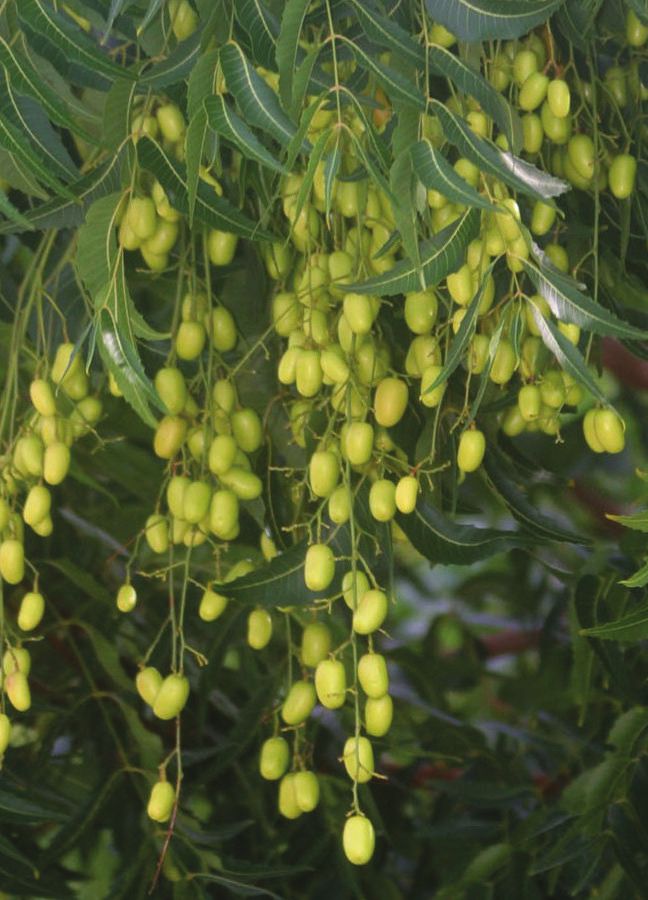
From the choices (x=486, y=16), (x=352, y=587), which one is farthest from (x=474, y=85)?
(x=352, y=587)

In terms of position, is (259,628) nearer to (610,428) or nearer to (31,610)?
(31,610)

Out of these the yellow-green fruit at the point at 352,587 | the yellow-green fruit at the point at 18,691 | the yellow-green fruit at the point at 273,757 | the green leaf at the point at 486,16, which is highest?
the green leaf at the point at 486,16

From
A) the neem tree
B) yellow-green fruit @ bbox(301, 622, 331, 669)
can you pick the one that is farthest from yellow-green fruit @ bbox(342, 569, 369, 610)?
yellow-green fruit @ bbox(301, 622, 331, 669)

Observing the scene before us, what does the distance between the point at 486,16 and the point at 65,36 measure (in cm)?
21

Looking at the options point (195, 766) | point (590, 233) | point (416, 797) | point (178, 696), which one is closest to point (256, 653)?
point (195, 766)

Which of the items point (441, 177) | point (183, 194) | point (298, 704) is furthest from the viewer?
point (298, 704)

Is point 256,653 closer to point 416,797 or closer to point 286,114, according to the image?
point 416,797

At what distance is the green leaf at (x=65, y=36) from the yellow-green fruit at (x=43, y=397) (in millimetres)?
209

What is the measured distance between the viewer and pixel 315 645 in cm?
95

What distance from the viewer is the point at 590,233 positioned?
3.13ft

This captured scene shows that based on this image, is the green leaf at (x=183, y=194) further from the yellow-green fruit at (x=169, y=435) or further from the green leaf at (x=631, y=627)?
the green leaf at (x=631, y=627)

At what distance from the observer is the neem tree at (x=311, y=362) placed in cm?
74

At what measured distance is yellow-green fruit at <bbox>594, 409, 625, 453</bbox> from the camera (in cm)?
86

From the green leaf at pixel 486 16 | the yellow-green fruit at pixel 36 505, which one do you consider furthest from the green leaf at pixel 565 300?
the yellow-green fruit at pixel 36 505
